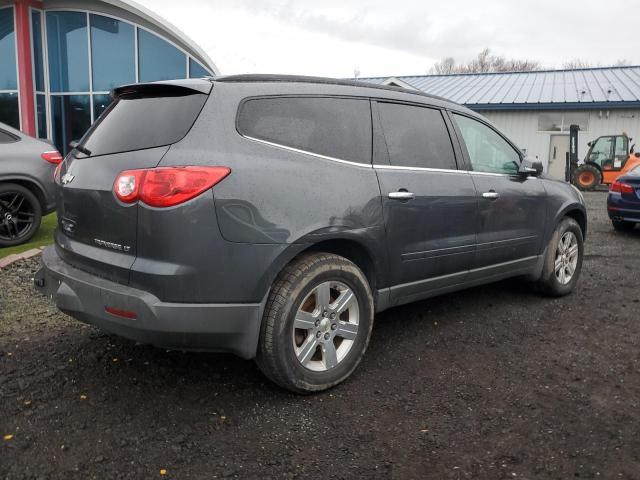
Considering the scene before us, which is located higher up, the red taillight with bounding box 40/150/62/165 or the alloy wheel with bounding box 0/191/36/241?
the red taillight with bounding box 40/150/62/165

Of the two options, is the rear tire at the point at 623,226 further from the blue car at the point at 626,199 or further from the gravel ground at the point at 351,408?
the gravel ground at the point at 351,408

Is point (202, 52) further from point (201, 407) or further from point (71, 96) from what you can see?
point (201, 407)

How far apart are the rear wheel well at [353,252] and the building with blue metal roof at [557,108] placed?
802 inches

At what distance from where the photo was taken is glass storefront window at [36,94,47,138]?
55.9 feet

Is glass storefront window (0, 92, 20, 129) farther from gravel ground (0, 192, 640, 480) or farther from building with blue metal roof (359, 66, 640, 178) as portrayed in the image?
gravel ground (0, 192, 640, 480)

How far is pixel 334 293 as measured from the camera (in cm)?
324

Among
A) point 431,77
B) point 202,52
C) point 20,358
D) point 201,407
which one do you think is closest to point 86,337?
point 20,358

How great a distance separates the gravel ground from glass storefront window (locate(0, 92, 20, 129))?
1450 centimetres

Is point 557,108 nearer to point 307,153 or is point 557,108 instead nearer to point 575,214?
point 575,214

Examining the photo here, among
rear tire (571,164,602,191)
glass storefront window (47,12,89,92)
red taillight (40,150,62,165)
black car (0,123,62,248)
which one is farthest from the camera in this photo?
rear tire (571,164,602,191)

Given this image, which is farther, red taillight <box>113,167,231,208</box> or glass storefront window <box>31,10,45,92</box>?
glass storefront window <box>31,10,45,92</box>

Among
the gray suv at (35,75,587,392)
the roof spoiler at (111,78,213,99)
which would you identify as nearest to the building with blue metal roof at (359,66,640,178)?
the gray suv at (35,75,587,392)

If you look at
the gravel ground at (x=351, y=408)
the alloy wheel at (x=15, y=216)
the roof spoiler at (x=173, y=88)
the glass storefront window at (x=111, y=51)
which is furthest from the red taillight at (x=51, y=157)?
the glass storefront window at (x=111, y=51)

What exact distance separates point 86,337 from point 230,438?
1.78m
